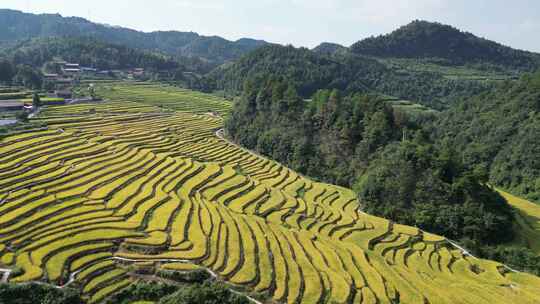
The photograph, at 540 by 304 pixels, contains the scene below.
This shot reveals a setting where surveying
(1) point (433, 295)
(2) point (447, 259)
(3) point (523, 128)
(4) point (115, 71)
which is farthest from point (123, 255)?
(4) point (115, 71)

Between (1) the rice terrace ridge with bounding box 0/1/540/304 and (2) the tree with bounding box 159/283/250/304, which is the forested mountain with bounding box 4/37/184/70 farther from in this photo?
(2) the tree with bounding box 159/283/250/304

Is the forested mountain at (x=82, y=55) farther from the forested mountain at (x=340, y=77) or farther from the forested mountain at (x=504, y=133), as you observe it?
the forested mountain at (x=504, y=133)

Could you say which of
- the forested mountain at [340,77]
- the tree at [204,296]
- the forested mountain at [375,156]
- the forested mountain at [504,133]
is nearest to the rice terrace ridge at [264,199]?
the tree at [204,296]

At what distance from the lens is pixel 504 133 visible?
80938 mm

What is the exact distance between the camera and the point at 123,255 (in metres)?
27.2

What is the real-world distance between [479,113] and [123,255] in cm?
9316

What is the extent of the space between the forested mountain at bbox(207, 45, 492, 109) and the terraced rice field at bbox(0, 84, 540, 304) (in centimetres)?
8927

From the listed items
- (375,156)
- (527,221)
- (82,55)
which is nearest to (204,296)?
(375,156)

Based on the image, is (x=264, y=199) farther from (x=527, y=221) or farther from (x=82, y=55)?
(x=82, y=55)

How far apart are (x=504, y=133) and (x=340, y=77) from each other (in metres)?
76.1

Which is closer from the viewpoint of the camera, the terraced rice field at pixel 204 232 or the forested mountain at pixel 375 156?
the terraced rice field at pixel 204 232

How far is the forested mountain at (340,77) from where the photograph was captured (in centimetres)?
14275

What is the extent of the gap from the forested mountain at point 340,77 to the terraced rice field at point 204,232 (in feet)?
293

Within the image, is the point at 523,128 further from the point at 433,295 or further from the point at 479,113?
the point at 433,295
